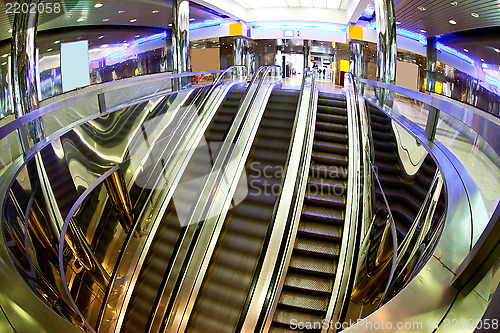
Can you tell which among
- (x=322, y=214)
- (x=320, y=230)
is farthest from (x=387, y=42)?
(x=320, y=230)

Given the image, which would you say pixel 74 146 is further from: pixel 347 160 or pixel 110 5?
pixel 110 5

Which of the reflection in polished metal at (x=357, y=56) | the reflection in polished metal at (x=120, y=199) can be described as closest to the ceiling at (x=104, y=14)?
the reflection in polished metal at (x=120, y=199)

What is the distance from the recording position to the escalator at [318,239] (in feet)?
16.1

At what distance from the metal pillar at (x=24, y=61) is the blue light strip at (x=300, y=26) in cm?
1683

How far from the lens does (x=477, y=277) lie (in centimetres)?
152

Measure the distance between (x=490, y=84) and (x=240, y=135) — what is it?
9.33 meters

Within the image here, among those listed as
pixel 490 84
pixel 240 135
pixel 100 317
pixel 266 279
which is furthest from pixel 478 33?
pixel 100 317

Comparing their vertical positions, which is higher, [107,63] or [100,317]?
[107,63]

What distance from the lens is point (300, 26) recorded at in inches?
781

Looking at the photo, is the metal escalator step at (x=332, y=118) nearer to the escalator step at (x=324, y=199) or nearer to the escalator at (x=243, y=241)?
the escalator at (x=243, y=241)

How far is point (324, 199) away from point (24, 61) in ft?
17.3

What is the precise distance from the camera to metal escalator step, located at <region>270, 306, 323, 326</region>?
15.5 feet

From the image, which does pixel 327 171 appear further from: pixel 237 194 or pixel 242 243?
pixel 242 243

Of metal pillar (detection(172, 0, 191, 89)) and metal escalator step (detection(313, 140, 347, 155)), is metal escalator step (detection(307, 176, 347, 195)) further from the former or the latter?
metal pillar (detection(172, 0, 191, 89))
